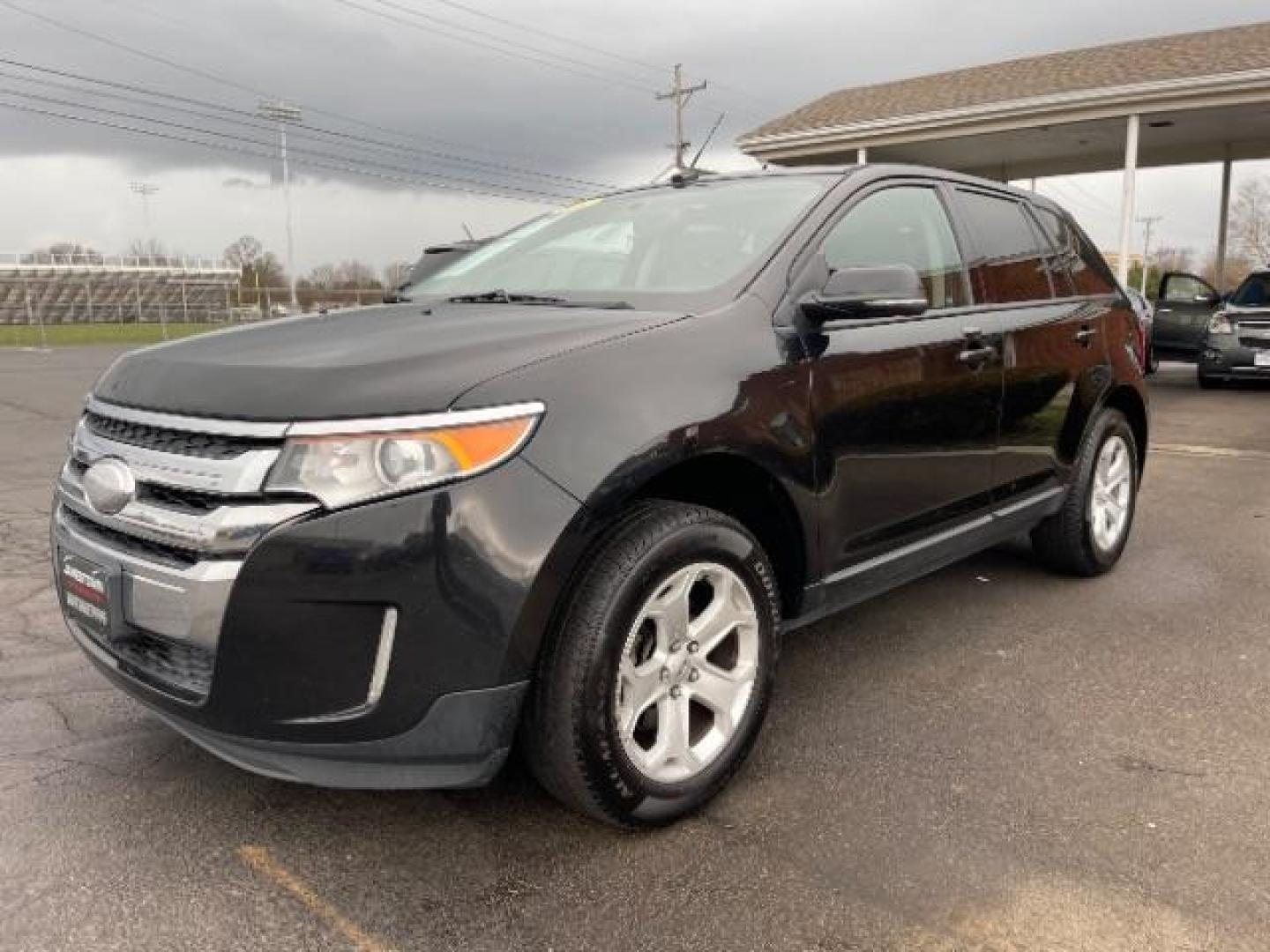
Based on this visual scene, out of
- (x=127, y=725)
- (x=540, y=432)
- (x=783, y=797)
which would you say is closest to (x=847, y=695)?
(x=783, y=797)

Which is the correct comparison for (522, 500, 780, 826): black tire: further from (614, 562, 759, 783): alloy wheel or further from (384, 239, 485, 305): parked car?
(384, 239, 485, 305): parked car

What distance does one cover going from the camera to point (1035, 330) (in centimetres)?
387

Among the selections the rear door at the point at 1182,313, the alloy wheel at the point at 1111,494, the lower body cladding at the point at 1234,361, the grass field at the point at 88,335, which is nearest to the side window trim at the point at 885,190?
the alloy wheel at the point at 1111,494

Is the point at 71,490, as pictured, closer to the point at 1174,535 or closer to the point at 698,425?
the point at 698,425

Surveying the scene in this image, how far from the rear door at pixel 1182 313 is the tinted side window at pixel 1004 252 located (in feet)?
36.5

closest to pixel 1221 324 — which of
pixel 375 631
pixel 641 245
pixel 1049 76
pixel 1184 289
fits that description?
pixel 1184 289

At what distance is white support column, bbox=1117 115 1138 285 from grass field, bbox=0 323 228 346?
29565 mm

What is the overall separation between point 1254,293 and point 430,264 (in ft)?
41.2

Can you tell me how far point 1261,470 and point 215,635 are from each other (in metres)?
7.63

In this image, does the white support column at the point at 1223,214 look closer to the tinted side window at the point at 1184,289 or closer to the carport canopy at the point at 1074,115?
the carport canopy at the point at 1074,115

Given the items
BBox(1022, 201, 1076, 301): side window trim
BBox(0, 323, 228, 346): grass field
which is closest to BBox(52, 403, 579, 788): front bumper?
BBox(1022, 201, 1076, 301): side window trim

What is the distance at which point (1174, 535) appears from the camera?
5.37 m

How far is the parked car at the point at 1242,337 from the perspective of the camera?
12.5 meters

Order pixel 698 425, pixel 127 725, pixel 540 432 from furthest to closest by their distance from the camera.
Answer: pixel 127 725, pixel 698 425, pixel 540 432
